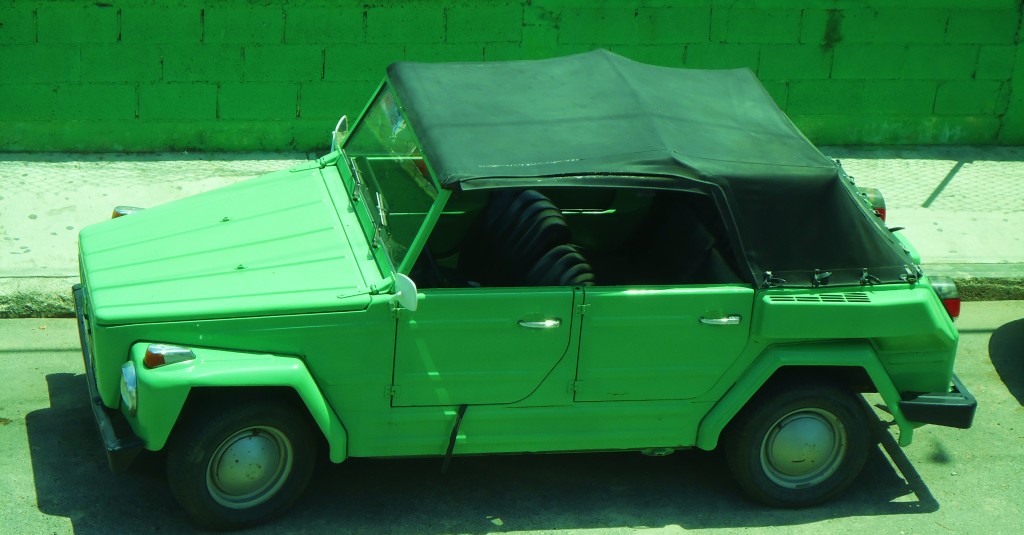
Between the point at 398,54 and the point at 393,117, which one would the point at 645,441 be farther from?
the point at 398,54

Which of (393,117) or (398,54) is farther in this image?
(398,54)

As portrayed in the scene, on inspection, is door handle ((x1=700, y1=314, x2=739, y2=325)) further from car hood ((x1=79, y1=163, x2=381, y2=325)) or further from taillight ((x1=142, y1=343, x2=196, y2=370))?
taillight ((x1=142, y1=343, x2=196, y2=370))

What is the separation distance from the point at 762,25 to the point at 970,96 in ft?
6.36

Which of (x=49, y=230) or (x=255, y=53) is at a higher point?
(x=255, y=53)

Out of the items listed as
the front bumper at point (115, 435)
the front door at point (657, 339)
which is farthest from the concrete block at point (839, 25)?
the front bumper at point (115, 435)

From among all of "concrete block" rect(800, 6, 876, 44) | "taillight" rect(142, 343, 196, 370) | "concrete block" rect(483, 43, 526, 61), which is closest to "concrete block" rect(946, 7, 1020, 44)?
"concrete block" rect(800, 6, 876, 44)

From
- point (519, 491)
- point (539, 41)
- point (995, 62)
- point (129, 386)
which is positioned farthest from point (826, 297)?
point (995, 62)

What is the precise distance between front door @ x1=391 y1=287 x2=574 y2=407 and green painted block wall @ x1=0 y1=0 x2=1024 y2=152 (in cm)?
458

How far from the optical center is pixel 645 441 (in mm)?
4922

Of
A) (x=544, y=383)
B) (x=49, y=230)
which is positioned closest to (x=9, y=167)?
(x=49, y=230)

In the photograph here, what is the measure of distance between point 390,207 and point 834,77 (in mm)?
5624

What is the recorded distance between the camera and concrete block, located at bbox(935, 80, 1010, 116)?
31.5ft

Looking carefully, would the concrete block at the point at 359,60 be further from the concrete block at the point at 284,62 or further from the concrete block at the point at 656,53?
the concrete block at the point at 656,53

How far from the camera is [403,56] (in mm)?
8797
